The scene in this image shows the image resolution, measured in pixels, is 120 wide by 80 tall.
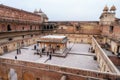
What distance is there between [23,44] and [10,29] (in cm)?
400

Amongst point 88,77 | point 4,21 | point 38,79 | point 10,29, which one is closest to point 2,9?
point 4,21

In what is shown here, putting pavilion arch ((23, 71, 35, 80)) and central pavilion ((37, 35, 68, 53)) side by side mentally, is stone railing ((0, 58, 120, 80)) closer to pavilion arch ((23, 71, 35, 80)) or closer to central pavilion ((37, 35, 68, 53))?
pavilion arch ((23, 71, 35, 80))

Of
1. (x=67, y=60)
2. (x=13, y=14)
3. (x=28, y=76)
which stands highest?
(x=13, y=14)

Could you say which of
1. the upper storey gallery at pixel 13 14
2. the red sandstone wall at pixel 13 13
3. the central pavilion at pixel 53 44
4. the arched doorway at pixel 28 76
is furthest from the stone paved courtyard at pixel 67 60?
the red sandstone wall at pixel 13 13

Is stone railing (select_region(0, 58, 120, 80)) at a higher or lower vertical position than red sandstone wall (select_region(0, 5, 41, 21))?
lower

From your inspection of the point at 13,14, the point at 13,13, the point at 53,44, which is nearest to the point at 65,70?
the point at 53,44

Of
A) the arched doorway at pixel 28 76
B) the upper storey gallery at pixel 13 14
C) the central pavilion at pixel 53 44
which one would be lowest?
the arched doorway at pixel 28 76

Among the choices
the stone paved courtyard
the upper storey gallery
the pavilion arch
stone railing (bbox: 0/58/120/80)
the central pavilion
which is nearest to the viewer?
stone railing (bbox: 0/58/120/80)

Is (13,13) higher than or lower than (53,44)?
higher

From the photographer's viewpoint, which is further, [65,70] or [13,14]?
[13,14]

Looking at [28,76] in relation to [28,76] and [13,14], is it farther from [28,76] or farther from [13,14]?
[13,14]

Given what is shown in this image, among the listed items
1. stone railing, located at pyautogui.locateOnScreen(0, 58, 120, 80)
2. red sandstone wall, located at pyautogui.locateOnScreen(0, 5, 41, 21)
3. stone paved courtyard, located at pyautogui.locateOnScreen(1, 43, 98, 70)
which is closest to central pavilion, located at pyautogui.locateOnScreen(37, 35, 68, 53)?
stone paved courtyard, located at pyautogui.locateOnScreen(1, 43, 98, 70)

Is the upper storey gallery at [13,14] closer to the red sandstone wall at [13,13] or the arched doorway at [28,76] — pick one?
the red sandstone wall at [13,13]

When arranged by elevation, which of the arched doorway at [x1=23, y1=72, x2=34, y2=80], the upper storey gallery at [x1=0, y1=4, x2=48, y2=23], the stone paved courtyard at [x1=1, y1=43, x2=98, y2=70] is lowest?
the arched doorway at [x1=23, y1=72, x2=34, y2=80]
